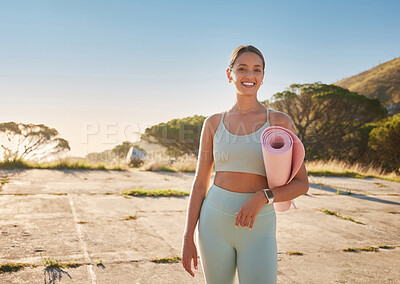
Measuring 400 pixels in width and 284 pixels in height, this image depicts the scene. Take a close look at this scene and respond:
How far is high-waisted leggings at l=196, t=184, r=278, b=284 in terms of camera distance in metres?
1.51

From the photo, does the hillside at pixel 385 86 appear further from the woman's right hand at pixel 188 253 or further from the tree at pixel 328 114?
the woman's right hand at pixel 188 253

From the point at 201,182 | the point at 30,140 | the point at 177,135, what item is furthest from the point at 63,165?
the point at 177,135

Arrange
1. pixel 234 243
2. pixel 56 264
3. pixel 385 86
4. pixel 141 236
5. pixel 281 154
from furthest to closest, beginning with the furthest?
1. pixel 385 86
2. pixel 141 236
3. pixel 56 264
4. pixel 234 243
5. pixel 281 154

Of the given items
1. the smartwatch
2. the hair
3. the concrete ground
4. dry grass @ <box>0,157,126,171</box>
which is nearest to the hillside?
dry grass @ <box>0,157,126,171</box>

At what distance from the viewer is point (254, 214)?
1.44m

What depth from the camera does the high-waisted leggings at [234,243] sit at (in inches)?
59.4

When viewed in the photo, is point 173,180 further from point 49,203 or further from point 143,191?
point 49,203

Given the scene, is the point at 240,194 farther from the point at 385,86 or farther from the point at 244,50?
the point at 385,86

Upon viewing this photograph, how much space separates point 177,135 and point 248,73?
21289mm

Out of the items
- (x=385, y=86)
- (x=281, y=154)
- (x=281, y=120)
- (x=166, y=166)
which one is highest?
(x=385, y=86)

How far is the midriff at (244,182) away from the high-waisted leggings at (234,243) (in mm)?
26

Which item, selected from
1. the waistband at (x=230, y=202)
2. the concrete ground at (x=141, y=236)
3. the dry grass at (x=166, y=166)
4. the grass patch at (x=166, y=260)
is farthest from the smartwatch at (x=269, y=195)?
the dry grass at (x=166, y=166)

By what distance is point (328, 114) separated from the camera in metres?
21.0

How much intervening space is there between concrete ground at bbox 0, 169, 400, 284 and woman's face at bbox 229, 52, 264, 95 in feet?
5.72
